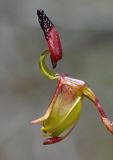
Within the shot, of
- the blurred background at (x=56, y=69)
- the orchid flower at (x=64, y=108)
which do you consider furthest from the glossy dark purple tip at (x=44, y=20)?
the blurred background at (x=56, y=69)

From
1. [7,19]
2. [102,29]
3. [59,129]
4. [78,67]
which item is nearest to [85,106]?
[78,67]

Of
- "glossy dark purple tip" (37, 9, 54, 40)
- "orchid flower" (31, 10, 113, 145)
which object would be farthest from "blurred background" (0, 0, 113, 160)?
"glossy dark purple tip" (37, 9, 54, 40)

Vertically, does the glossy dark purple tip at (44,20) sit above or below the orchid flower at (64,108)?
above

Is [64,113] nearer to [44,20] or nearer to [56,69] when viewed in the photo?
[44,20]

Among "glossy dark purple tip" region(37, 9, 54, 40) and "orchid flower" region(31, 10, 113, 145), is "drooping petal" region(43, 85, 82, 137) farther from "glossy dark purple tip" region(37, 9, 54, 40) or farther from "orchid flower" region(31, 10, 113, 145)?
"glossy dark purple tip" region(37, 9, 54, 40)

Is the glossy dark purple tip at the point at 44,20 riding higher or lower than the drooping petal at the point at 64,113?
higher

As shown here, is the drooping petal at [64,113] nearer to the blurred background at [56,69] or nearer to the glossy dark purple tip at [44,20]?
the glossy dark purple tip at [44,20]

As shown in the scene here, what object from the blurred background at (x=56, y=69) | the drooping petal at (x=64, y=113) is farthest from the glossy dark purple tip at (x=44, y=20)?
the blurred background at (x=56, y=69)

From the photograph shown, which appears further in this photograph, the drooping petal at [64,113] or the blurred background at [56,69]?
the blurred background at [56,69]

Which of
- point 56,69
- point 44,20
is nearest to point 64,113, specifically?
point 44,20
